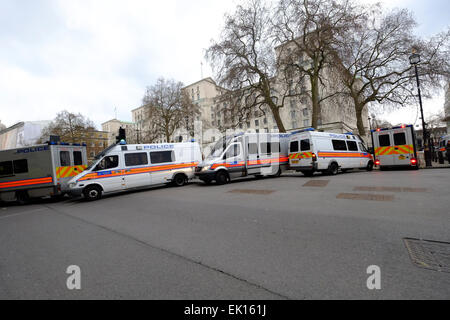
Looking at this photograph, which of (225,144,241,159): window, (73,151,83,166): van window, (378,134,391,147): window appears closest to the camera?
(225,144,241,159): window

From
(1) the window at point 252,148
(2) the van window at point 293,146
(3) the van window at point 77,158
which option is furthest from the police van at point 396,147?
(3) the van window at point 77,158

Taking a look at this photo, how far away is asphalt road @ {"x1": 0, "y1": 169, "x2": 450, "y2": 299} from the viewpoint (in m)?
2.36

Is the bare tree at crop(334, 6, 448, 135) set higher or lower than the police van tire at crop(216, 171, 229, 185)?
higher

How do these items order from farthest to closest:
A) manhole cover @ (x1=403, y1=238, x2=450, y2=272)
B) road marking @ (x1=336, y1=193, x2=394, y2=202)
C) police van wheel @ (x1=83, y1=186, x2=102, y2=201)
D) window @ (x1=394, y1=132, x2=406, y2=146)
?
window @ (x1=394, y1=132, x2=406, y2=146) < police van wheel @ (x1=83, y1=186, x2=102, y2=201) < road marking @ (x1=336, y1=193, x2=394, y2=202) < manhole cover @ (x1=403, y1=238, x2=450, y2=272)

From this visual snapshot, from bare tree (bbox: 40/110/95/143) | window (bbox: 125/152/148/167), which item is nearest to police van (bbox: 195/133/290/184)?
window (bbox: 125/152/148/167)

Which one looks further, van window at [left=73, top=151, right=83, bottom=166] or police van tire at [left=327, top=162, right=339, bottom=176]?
police van tire at [left=327, top=162, right=339, bottom=176]

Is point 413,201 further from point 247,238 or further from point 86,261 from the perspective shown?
point 86,261

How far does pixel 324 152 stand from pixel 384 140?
4.91m

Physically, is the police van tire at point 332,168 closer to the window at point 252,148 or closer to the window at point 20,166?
the window at point 252,148

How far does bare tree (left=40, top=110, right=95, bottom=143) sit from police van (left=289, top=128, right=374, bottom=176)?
41.5 meters

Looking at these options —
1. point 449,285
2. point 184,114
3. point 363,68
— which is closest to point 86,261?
point 449,285

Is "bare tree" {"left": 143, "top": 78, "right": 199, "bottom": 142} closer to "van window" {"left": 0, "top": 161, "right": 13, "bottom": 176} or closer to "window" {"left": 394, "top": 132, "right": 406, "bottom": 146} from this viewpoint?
"van window" {"left": 0, "top": 161, "right": 13, "bottom": 176}

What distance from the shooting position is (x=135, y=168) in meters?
11.8
